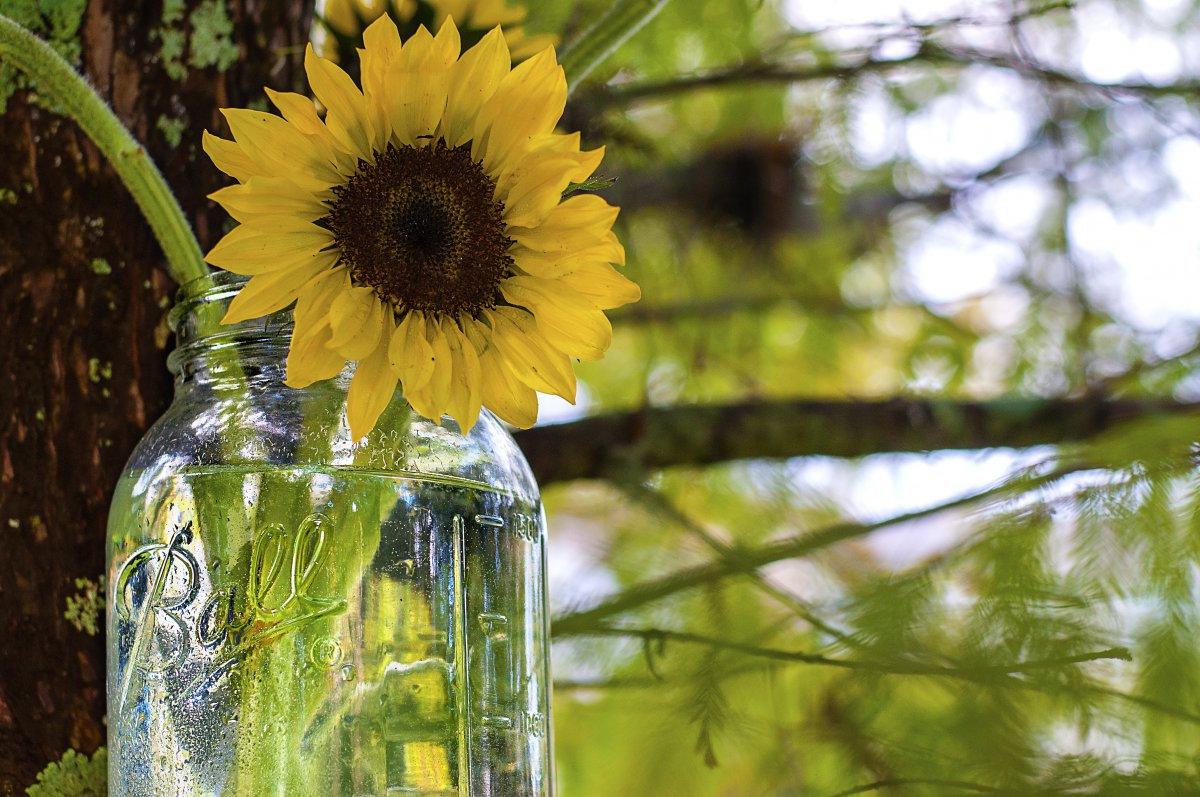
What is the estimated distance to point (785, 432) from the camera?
82cm

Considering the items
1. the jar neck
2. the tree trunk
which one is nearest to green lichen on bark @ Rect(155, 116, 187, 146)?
the tree trunk

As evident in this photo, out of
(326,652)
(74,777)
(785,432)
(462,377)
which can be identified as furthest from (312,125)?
(785,432)

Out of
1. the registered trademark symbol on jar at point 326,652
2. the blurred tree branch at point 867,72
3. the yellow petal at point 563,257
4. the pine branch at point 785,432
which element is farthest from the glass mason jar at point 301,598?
the blurred tree branch at point 867,72

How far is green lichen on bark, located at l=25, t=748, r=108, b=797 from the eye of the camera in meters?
0.50

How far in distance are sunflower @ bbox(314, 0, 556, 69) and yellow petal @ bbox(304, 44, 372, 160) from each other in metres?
0.13

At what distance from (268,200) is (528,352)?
0.12 meters

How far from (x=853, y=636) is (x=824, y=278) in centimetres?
88

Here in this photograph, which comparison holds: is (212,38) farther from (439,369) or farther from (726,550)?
(726,550)

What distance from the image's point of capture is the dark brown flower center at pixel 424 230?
43 cm

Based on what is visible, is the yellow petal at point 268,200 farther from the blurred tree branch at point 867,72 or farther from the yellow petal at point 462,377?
the blurred tree branch at point 867,72

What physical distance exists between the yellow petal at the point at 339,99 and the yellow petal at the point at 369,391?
3.4 inches

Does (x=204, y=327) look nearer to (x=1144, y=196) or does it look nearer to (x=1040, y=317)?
(x=1040, y=317)

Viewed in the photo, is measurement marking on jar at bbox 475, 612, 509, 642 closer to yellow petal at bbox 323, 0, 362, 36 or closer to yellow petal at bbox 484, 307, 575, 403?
yellow petal at bbox 484, 307, 575, 403

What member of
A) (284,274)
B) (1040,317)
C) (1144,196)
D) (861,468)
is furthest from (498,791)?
(1144,196)
